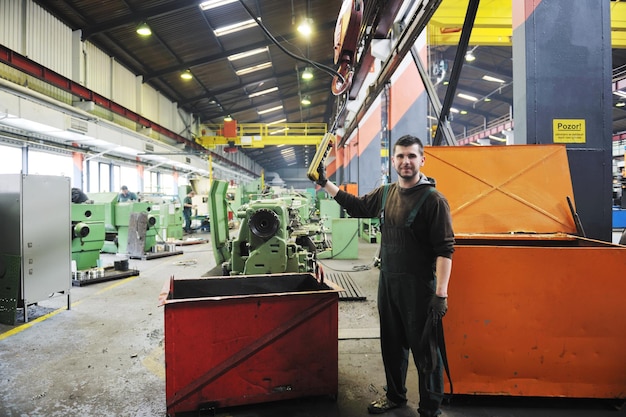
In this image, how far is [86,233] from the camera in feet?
18.0

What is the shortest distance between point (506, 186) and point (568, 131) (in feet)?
2.96

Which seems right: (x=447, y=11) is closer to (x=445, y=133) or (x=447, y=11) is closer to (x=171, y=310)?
(x=445, y=133)

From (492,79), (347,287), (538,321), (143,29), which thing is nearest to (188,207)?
(143,29)

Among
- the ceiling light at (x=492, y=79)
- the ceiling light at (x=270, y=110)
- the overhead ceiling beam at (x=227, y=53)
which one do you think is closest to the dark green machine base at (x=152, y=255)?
the overhead ceiling beam at (x=227, y=53)

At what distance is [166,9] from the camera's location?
26.2ft

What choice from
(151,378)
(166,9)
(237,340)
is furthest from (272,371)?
(166,9)

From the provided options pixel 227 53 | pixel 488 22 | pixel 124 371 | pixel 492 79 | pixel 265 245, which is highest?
pixel 492 79

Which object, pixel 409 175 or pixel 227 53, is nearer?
pixel 409 175

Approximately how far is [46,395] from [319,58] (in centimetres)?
1346

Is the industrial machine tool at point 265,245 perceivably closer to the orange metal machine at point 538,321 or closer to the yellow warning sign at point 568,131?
the orange metal machine at point 538,321

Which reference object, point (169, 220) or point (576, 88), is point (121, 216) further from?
point (576, 88)

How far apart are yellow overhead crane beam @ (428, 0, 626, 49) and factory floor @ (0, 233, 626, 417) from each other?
6.20 metres

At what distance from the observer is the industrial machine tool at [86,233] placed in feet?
17.9

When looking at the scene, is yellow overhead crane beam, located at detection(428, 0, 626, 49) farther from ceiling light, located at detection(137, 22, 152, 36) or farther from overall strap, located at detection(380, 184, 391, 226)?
ceiling light, located at detection(137, 22, 152, 36)
